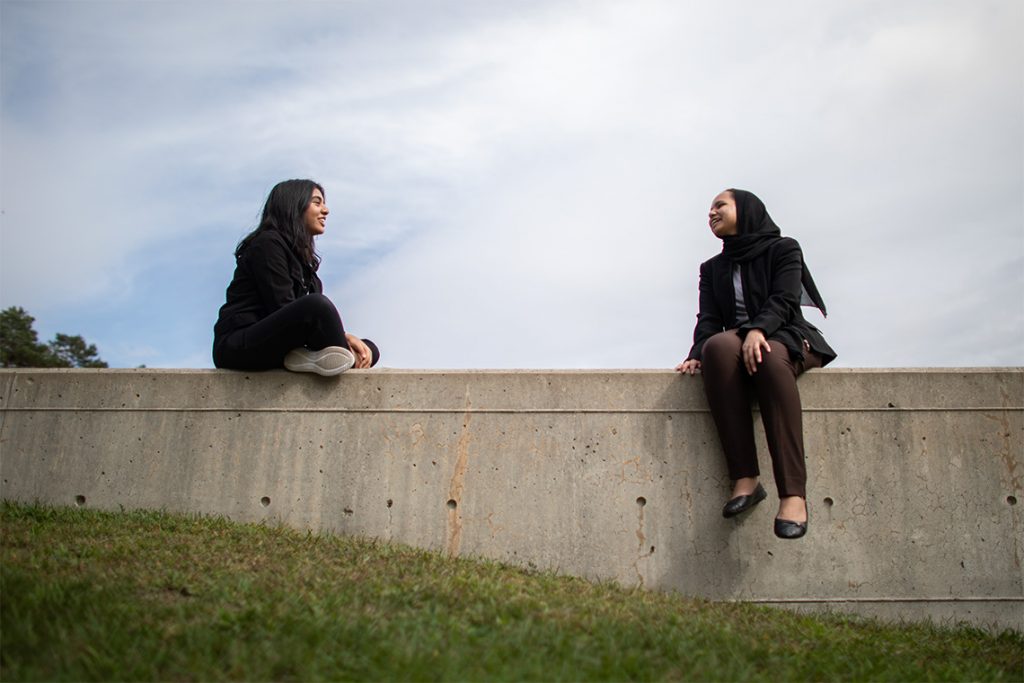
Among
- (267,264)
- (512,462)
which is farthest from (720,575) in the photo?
(267,264)

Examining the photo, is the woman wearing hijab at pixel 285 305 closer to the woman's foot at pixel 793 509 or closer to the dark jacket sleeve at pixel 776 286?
the dark jacket sleeve at pixel 776 286

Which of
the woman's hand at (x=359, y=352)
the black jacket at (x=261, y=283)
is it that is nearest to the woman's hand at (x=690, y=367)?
the woman's hand at (x=359, y=352)

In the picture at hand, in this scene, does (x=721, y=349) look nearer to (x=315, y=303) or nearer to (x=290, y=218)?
(x=315, y=303)

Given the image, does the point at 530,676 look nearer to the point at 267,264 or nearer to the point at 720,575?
the point at 720,575

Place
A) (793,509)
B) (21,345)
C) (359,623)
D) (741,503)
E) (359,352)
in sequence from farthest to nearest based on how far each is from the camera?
(21,345) < (359,352) < (741,503) < (793,509) < (359,623)

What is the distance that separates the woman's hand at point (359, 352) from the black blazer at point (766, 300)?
2061 millimetres

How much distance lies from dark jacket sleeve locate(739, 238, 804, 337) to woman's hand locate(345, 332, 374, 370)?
92.3 inches

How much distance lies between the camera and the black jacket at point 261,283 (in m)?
5.55

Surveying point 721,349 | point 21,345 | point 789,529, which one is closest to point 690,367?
point 721,349

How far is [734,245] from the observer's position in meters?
5.73

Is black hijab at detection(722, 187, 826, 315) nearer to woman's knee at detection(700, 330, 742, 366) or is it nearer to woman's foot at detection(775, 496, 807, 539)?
woman's knee at detection(700, 330, 742, 366)

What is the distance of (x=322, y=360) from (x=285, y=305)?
401 mm

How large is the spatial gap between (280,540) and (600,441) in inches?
75.1

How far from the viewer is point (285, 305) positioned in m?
5.48
